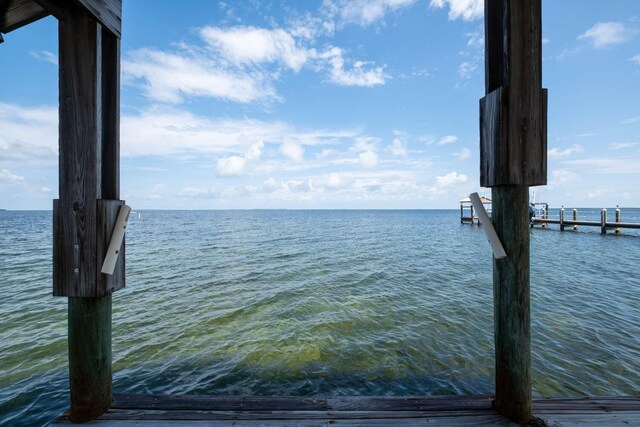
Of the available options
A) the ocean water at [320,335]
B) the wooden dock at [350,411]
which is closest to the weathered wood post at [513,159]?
the wooden dock at [350,411]

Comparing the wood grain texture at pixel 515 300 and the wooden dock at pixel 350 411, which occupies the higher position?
the wood grain texture at pixel 515 300

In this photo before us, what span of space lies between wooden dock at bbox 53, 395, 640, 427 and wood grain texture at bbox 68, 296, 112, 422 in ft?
0.37

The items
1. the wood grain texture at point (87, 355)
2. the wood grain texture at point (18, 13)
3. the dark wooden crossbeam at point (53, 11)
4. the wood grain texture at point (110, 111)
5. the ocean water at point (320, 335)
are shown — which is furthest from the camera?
the ocean water at point (320, 335)

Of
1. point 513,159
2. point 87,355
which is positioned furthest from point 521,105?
point 87,355

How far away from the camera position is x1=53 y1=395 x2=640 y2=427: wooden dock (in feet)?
7.64

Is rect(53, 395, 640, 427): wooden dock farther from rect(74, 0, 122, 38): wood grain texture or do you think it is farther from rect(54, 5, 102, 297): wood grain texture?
rect(74, 0, 122, 38): wood grain texture

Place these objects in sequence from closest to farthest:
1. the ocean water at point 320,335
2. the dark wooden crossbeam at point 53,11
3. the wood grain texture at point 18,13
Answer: the dark wooden crossbeam at point 53,11 → the wood grain texture at point 18,13 → the ocean water at point 320,335

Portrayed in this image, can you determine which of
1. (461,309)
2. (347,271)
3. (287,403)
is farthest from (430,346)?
(347,271)

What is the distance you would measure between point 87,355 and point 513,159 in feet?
11.5

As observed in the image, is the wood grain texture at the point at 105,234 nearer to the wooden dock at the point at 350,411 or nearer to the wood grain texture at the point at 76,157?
the wood grain texture at the point at 76,157

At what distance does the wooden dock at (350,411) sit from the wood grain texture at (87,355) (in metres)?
0.11

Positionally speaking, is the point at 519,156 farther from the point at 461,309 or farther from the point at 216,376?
the point at 461,309

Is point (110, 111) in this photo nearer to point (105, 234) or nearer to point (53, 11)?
point (53, 11)

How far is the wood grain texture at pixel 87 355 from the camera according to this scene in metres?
2.29
